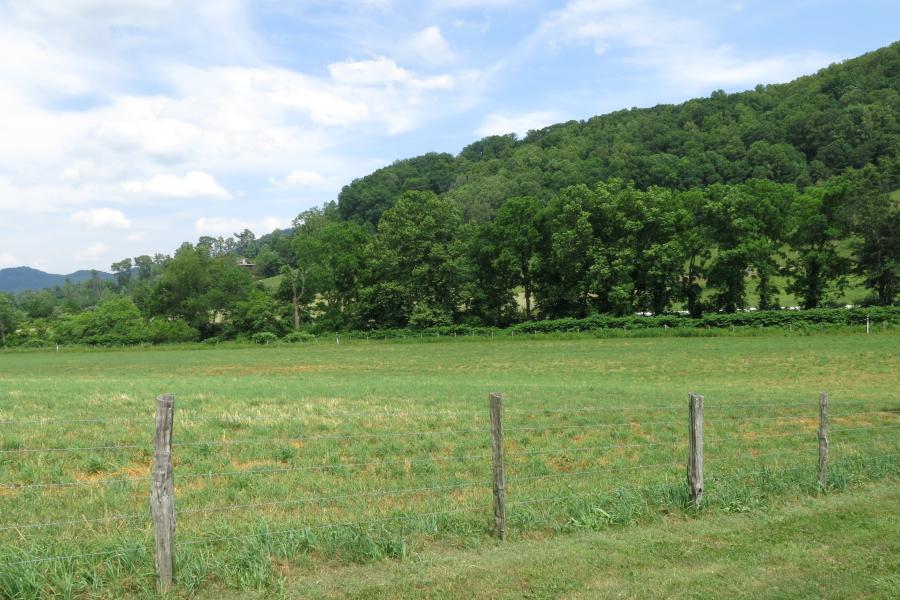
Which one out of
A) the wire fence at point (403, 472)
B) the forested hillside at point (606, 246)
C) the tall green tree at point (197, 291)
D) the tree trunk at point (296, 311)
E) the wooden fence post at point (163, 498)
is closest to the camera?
the wooden fence post at point (163, 498)

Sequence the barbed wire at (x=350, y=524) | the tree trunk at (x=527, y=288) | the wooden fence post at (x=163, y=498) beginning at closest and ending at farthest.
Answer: the wooden fence post at (x=163, y=498), the barbed wire at (x=350, y=524), the tree trunk at (x=527, y=288)

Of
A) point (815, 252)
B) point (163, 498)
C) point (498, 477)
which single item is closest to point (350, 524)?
point (498, 477)

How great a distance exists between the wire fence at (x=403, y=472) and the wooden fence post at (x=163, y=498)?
0.03 m

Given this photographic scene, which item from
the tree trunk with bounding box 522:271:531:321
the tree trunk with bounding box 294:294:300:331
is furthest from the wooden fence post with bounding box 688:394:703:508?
the tree trunk with bounding box 294:294:300:331

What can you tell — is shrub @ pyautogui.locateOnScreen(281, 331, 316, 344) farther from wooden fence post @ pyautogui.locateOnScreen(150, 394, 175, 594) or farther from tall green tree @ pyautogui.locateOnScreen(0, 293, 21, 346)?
wooden fence post @ pyautogui.locateOnScreen(150, 394, 175, 594)

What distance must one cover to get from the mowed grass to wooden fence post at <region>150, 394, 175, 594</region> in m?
0.18

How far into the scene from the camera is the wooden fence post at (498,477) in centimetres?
720

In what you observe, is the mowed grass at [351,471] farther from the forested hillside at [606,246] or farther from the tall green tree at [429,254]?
the tall green tree at [429,254]

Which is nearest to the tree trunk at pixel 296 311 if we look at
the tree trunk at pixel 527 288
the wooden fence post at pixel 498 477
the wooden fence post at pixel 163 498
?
the tree trunk at pixel 527 288

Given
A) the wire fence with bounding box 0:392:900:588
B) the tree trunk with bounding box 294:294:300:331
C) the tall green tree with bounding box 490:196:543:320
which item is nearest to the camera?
the wire fence with bounding box 0:392:900:588

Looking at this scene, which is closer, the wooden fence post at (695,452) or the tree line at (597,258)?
the wooden fence post at (695,452)

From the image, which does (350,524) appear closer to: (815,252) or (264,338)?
(815,252)

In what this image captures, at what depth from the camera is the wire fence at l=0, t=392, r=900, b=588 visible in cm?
738

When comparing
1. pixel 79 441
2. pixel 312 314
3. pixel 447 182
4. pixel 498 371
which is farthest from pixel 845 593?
pixel 447 182
